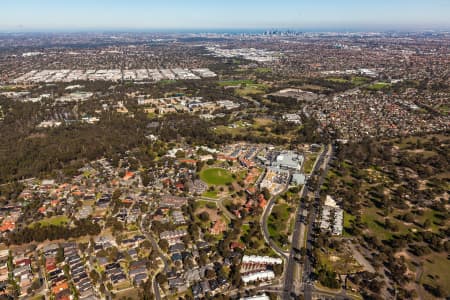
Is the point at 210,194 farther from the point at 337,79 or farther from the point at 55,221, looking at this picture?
the point at 337,79

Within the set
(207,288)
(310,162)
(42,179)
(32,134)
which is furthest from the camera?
(32,134)

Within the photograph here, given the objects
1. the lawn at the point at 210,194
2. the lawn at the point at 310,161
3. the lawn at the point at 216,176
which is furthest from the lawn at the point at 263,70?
the lawn at the point at 210,194

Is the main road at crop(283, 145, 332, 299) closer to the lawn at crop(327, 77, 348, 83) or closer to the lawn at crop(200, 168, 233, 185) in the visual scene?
the lawn at crop(200, 168, 233, 185)

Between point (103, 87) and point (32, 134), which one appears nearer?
point (32, 134)

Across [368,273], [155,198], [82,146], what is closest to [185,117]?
[82,146]

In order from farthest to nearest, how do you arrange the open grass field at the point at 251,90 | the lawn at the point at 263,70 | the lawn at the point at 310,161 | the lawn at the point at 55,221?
the lawn at the point at 263,70 → the open grass field at the point at 251,90 → the lawn at the point at 310,161 → the lawn at the point at 55,221

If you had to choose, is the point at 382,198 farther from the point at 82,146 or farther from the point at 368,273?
the point at 82,146

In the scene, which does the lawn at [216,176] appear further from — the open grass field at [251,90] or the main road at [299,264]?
the open grass field at [251,90]

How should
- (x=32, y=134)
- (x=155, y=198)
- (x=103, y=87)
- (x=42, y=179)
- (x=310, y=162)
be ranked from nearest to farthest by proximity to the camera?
(x=155, y=198) → (x=42, y=179) → (x=310, y=162) → (x=32, y=134) → (x=103, y=87)

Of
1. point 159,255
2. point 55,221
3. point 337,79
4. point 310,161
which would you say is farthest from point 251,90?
point 159,255
